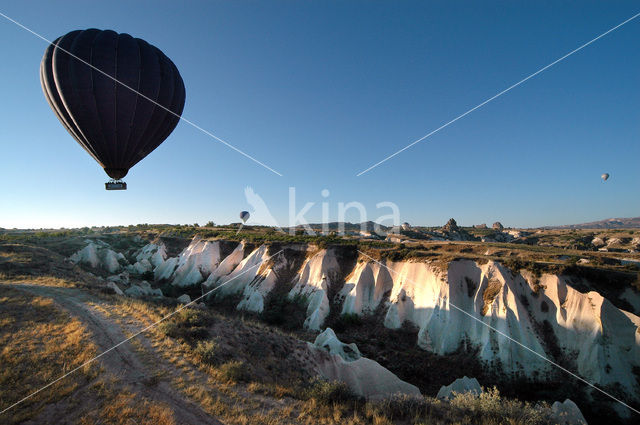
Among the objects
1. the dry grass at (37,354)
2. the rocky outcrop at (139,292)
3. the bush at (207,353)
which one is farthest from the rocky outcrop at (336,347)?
the rocky outcrop at (139,292)

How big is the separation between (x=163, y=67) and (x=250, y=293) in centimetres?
2392

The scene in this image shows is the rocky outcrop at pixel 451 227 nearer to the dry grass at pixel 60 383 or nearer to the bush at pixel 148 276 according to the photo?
the bush at pixel 148 276

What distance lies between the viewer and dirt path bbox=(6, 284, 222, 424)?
21.5ft

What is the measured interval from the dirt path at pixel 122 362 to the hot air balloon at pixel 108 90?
7745 millimetres

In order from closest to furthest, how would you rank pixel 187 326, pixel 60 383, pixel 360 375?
pixel 60 383 → pixel 187 326 → pixel 360 375

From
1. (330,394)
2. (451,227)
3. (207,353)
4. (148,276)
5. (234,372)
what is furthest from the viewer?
(451,227)

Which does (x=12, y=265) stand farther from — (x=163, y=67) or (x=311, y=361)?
(x=311, y=361)

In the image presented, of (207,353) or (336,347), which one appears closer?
(207,353)

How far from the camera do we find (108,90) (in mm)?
13227

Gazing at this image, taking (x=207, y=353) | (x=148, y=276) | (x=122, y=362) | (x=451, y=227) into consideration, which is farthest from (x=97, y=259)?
(x=451, y=227)

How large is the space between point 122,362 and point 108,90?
1341 cm

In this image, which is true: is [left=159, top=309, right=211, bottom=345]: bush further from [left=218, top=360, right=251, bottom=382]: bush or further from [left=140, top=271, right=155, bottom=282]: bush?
[left=140, top=271, right=155, bottom=282]: bush

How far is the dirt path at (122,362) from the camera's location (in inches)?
258

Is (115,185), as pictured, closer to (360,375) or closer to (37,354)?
(37,354)
